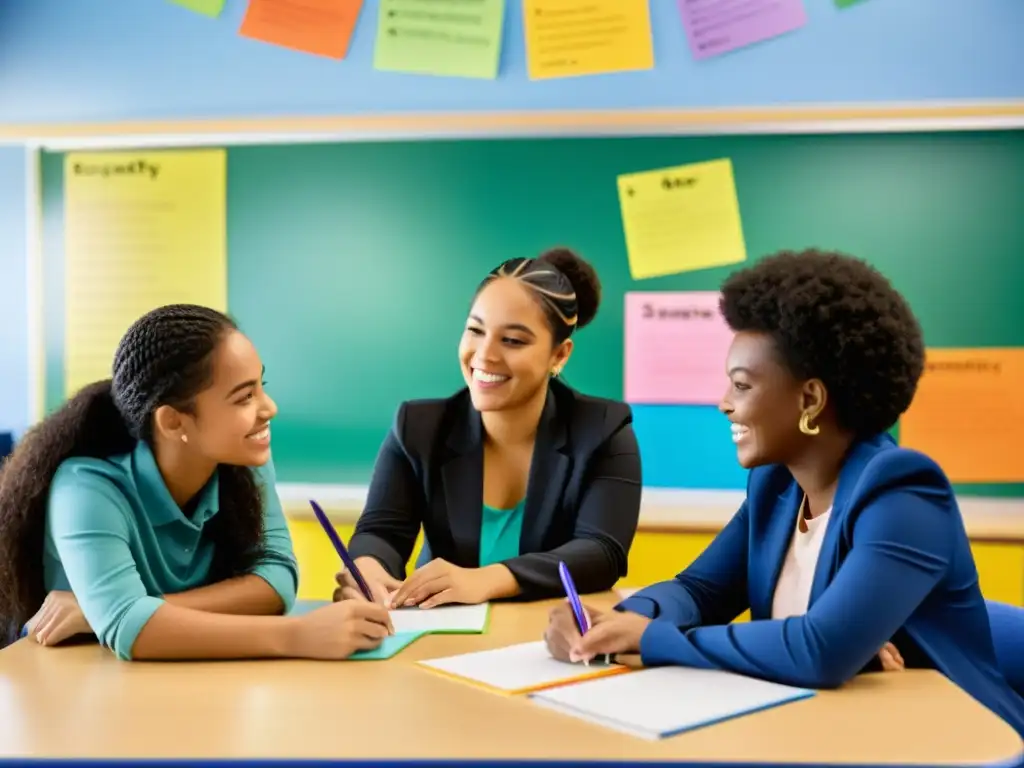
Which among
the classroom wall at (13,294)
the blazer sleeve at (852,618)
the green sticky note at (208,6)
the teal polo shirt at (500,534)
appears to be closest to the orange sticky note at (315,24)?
the green sticky note at (208,6)

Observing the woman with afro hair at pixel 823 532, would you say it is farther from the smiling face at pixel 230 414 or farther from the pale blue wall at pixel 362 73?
the pale blue wall at pixel 362 73

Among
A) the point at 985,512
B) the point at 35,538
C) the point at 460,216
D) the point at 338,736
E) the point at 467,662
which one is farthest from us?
the point at 460,216

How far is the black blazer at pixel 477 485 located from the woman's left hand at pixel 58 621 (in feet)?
1.75

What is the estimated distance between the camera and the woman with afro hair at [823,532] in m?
1.15

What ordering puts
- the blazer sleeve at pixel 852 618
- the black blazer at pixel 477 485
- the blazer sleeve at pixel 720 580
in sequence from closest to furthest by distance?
the blazer sleeve at pixel 852 618 < the blazer sleeve at pixel 720 580 < the black blazer at pixel 477 485

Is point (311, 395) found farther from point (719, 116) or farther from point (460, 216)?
point (719, 116)

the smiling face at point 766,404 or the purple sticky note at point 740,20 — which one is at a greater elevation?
the purple sticky note at point 740,20

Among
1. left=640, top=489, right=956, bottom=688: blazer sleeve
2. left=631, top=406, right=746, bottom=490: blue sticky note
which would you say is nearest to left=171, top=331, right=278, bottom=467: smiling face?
left=640, top=489, right=956, bottom=688: blazer sleeve

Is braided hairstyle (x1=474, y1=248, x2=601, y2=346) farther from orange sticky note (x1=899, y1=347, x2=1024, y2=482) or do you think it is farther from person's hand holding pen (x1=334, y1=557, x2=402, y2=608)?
orange sticky note (x1=899, y1=347, x2=1024, y2=482)

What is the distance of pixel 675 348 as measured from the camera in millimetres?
2416

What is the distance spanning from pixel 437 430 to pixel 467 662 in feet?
2.53

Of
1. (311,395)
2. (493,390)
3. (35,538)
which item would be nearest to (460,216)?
(311,395)

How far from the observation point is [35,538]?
1.43m

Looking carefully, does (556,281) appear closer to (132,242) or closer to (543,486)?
(543,486)
